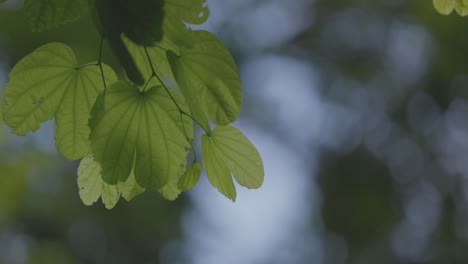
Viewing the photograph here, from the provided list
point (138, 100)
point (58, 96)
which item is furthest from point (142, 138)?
point (58, 96)

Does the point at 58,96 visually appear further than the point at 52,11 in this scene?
Yes

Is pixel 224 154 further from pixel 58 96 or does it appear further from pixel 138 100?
pixel 58 96

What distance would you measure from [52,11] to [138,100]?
0.64 ft

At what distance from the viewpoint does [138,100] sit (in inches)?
38.6

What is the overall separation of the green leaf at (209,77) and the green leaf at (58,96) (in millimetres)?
174

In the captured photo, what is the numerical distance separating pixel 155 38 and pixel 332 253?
633 cm

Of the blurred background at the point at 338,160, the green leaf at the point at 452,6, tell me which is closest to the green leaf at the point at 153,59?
the green leaf at the point at 452,6

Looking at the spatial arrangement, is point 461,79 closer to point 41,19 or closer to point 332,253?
point 332,253

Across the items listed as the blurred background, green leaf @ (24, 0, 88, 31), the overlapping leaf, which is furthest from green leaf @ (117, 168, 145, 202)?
the blurred background

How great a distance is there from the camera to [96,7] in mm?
857

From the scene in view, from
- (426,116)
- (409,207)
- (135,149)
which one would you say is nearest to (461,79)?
(426,116)

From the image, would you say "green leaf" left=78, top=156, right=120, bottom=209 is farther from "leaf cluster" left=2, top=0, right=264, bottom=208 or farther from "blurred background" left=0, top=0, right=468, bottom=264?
"blurred background" left=0, top=0, right=468, bottom=264

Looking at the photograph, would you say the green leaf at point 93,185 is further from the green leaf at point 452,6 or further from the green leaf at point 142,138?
the green leaf at point 452,6

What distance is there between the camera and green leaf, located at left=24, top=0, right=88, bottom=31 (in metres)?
0.91
